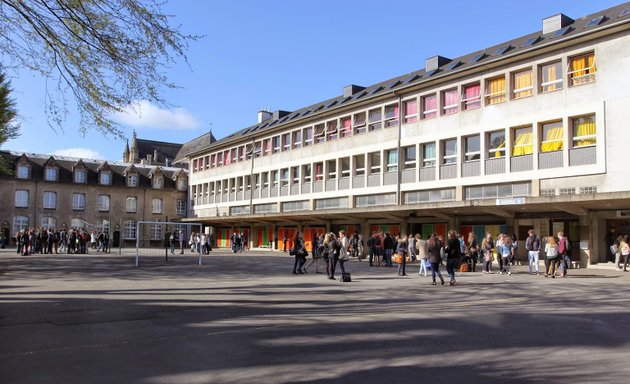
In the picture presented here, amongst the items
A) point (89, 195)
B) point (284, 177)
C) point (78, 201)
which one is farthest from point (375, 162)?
point (78, 201)

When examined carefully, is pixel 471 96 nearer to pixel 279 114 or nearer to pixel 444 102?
pixel 444 102

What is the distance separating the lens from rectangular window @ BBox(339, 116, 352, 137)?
4310 centimetres

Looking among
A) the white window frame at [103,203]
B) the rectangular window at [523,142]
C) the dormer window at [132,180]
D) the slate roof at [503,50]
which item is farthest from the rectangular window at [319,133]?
the white window frame at [103,203]

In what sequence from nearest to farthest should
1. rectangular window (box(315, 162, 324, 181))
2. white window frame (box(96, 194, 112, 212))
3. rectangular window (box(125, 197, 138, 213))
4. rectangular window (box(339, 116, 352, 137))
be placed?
1. rectangular window (box(339, 116, 352, 137))
2. rectangular window (box(315, 162, 324, 181))
3. white window frame (box(96, 194, 112, 212))
4. rectangular window (box(125, 197, 138, 213))

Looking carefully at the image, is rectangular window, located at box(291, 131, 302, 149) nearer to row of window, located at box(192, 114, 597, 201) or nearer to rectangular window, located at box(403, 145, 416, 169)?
row of window, located at box(192, 114, 597, 201)

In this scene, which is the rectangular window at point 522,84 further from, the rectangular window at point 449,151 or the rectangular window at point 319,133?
the rectangular window at point 319,133

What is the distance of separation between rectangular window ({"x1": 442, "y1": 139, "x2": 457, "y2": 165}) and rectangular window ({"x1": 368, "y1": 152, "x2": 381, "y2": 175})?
5.76 m

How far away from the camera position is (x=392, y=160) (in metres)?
38.8

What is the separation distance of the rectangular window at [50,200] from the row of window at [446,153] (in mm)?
23805

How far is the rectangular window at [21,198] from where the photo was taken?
59.5 metres

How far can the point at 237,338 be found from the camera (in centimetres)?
795

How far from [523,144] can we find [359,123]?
47.0 feet

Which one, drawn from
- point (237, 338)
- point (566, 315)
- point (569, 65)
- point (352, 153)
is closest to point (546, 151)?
point (569, 65)

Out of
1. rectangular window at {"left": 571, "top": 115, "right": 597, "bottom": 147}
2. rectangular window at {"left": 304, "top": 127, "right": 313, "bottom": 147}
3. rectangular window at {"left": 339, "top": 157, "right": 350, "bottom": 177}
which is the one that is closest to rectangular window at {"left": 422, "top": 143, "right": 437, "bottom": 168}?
rectangular window at {"left": 339, "top": 157, "right": 350, "bottom": 177}
